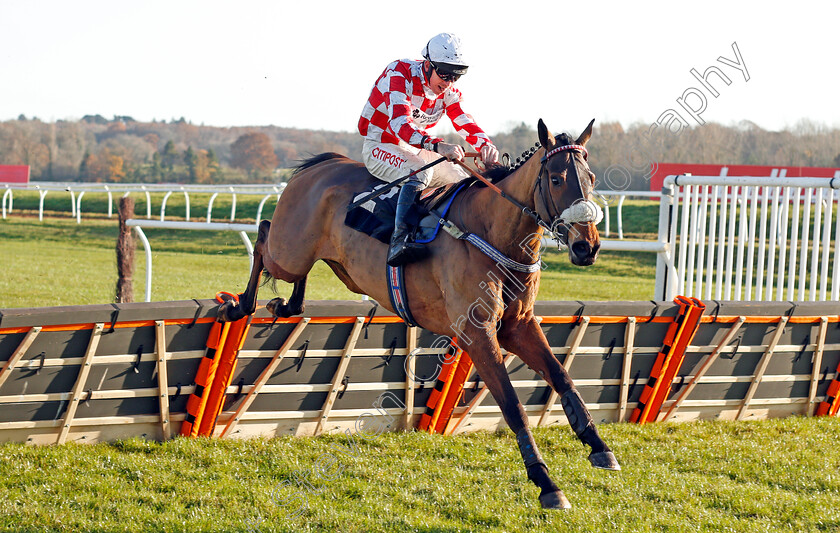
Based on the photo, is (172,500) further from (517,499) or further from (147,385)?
(517,499)

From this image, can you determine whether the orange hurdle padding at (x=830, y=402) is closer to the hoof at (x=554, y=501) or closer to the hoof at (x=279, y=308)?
the hoof at (x=554, y=501)

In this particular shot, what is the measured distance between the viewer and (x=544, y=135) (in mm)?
3482

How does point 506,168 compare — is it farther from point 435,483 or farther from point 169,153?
point 169,153

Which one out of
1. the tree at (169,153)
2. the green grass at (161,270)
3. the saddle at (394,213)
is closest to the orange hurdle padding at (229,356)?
the saddle at (394,213)

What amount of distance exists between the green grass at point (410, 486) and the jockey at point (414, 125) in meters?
1.32

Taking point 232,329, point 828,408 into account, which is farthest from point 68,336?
point 828,408

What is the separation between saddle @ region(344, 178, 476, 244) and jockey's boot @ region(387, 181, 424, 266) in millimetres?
32

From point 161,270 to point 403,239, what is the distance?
33.6 feet

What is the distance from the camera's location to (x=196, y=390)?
4.87 meters

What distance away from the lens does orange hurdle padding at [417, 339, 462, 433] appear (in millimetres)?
5312

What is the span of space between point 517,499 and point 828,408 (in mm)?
3368

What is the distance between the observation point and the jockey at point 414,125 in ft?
13.0

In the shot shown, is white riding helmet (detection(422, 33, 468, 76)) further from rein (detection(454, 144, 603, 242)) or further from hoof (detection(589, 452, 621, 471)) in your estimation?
hoof (detection(589, 452, 621, 471))

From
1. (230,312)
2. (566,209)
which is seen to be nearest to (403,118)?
(566,209)
